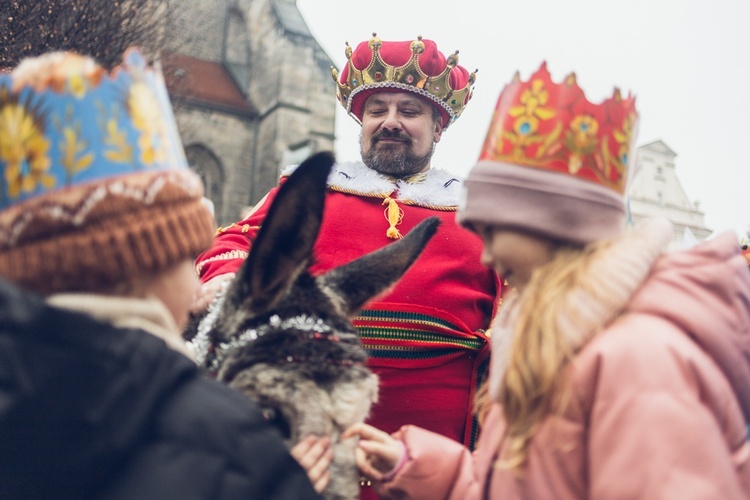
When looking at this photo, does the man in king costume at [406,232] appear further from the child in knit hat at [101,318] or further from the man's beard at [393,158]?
the child in knit hat at [101,318]

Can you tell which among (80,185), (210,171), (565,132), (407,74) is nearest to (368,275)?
(565,132)

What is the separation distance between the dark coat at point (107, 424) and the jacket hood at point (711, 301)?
79cm

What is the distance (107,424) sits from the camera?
1.23 m

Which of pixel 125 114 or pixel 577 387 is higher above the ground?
pixel 125 114

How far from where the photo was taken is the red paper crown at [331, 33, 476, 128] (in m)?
3.27

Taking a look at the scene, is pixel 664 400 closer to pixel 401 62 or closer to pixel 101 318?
pixel 101 318

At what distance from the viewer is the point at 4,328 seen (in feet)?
4.06

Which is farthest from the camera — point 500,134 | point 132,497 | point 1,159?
point 500,134

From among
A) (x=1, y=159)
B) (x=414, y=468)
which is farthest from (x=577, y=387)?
(x=1, y=159)

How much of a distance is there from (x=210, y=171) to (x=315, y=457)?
62.6ft

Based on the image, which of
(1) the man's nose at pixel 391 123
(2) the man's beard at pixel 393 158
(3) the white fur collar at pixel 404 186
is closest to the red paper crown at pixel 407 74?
(1) the man's nose at pixel 391 123

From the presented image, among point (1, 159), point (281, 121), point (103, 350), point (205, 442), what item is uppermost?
point (1, 159)

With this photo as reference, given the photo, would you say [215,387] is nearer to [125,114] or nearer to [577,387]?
[125,114]

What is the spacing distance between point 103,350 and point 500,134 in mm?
960
